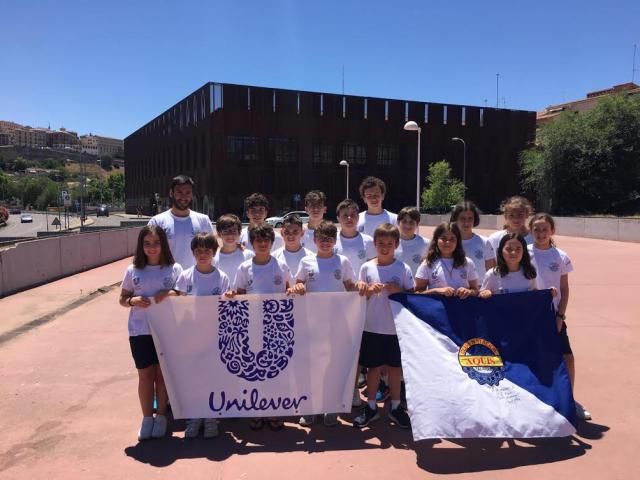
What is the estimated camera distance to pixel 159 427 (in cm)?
400

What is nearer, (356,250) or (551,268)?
(551,268)

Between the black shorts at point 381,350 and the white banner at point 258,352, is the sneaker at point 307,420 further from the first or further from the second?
the black shorts at point 381,350

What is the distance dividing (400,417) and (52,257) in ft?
38.6

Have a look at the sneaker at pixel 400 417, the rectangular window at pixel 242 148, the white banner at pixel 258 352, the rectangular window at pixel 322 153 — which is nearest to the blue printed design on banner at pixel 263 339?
the white banner at pixel 258 352

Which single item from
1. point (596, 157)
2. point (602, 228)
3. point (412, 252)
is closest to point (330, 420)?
point (412, 252)

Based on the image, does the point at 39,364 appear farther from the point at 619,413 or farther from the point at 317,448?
the point at 619,413

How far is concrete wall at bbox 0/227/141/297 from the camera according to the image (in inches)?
422

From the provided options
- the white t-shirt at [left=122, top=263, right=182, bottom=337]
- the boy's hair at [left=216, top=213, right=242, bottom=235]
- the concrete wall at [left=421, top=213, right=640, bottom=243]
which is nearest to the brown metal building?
the concrete wall at [left=421, top=213, right=640, bottom=243]

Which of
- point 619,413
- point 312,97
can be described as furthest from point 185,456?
point 312,97

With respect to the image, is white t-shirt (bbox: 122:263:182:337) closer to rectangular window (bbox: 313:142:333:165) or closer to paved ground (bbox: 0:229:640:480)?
paved ground (bbox: 0:229:640:480)

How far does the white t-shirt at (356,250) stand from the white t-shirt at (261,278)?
0.72 m

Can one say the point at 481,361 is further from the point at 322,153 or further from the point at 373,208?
the point at 322,153

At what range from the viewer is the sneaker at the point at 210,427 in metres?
3.97

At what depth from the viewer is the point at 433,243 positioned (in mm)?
4312
